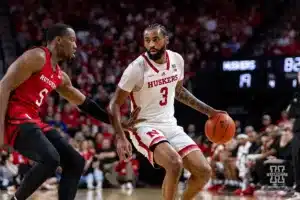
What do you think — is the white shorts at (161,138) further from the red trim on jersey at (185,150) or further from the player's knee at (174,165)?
the player's knee at (174,165)

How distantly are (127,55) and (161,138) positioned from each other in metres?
11.5

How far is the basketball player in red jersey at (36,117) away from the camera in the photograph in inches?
199

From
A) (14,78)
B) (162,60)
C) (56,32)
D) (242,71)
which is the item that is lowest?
(242,71)

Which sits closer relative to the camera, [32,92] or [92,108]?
[32,92]

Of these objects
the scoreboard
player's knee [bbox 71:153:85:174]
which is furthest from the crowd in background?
player's knee [bbox 71:153:85:174]

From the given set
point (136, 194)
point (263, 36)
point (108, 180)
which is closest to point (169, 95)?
point (136, 194)

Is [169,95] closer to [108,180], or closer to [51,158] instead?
[51,158]

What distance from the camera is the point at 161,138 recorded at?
5.90m

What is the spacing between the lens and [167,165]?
5.70 metres

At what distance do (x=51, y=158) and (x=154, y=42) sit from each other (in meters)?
1.66

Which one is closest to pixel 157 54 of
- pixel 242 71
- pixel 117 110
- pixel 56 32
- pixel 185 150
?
pixel 117 110

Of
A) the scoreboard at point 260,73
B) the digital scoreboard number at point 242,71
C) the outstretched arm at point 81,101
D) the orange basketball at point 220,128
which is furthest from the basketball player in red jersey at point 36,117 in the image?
the digital scoreboard number at point 242,71

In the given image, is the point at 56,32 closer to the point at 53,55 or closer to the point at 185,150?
the point at 53,55

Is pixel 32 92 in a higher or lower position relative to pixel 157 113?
higher
